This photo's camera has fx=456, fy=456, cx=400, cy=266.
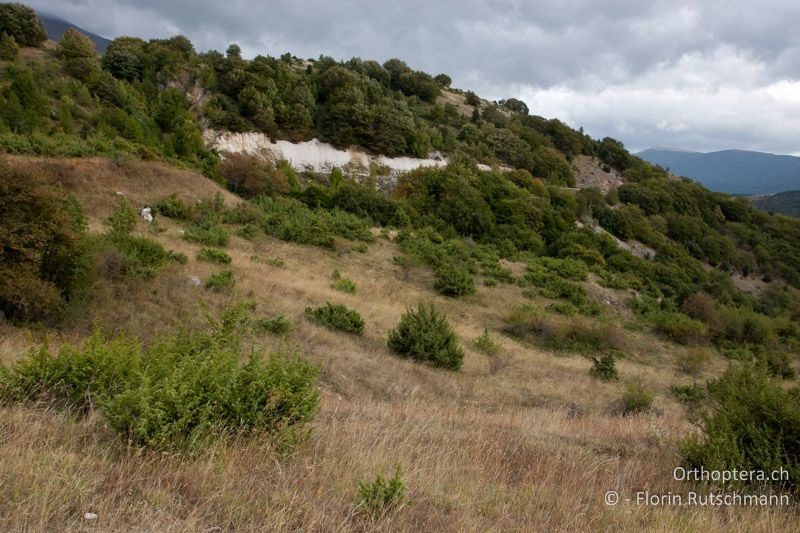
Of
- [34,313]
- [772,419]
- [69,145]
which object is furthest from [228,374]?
[69,145]

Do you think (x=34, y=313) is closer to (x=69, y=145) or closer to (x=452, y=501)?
(x=452, y=501)

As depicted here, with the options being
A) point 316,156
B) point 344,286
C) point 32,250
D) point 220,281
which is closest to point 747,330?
point 344,286

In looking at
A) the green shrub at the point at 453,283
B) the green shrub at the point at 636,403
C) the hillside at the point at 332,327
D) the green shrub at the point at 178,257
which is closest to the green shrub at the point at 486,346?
the hillside at the point at 332,327

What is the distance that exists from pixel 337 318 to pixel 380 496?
9.27 metres

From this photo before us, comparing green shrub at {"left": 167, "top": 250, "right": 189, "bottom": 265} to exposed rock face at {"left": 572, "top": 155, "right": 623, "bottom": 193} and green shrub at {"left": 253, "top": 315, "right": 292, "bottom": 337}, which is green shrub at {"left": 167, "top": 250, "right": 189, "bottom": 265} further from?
exposed rock face at {"left": 572, "top": 155, "right": 623, "bottom": 193}

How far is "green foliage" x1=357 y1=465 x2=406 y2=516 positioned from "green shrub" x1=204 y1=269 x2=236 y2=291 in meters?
10.4

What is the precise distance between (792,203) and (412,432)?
381ft

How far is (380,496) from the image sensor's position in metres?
2.88

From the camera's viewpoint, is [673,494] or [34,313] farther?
[34,313]

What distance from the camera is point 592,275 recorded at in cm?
2634

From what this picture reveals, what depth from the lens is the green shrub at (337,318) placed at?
11.9 m

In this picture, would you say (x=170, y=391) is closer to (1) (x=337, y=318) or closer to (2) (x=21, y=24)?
(1) (x=337, y=318)

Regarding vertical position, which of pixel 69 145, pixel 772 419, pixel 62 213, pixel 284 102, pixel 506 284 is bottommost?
pixel 506 284

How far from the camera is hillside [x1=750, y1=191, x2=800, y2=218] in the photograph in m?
86.0
